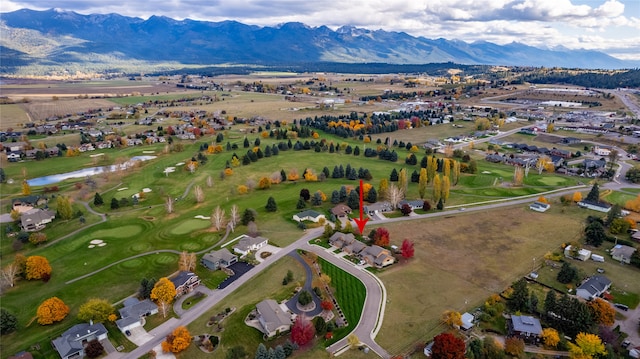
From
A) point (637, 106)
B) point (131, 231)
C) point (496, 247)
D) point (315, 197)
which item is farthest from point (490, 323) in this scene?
point (637, 106)

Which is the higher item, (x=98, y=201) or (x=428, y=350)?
Result: (x=428, y=350)

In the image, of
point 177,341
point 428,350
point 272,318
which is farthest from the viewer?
point 272,318

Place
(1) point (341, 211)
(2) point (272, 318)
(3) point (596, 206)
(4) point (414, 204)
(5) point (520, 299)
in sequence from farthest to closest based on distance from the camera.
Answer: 1. (4) point (414, 204)
2. (3) point (596, 206)
3. (1) point (341, 211)
4. (5) point (520, 299)
5. (2) point (272, 318)

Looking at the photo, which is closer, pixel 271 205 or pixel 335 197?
pixel 271 205

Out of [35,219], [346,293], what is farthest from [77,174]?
[346,293]

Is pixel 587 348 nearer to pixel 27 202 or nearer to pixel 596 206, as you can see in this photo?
Result: pixel 596 206

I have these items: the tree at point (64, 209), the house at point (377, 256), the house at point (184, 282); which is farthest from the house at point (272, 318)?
the tree at point (64, 209)

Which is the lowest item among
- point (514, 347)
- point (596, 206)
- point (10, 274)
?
point (10, 274)
